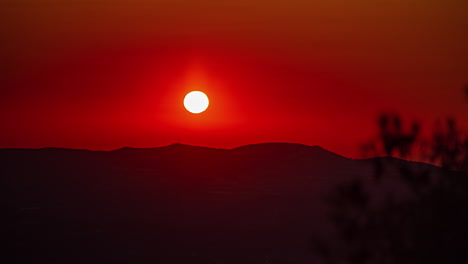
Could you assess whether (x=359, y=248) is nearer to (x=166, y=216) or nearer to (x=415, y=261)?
(x=415, y=261)

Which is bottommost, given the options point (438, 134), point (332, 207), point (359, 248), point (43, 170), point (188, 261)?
point (188, 261)

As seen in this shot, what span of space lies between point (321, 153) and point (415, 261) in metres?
119

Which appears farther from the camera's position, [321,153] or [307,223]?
[321,153]

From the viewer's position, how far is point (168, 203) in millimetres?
103125

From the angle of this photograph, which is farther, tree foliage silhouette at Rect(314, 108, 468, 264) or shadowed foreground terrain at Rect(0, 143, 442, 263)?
shadowed foreground terrain at Rect(0, 143, 442, 263)

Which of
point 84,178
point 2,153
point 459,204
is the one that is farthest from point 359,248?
point 2,153

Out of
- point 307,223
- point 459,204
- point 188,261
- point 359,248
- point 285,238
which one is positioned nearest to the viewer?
point 459,204

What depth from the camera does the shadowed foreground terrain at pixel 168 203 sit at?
79.9m

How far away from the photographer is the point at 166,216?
96.4 meters

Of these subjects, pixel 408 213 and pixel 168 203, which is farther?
pixel 168 203

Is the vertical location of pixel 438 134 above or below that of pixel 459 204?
above

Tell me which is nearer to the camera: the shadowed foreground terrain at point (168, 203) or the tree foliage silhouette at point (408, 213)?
the tree foliage silhouette at point (408, 213)

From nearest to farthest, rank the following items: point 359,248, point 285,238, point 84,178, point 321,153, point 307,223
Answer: point 359,248 < point 285,238 < point 307,223 < point 84,178 < point 321,153

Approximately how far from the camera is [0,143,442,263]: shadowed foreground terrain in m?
79.9
